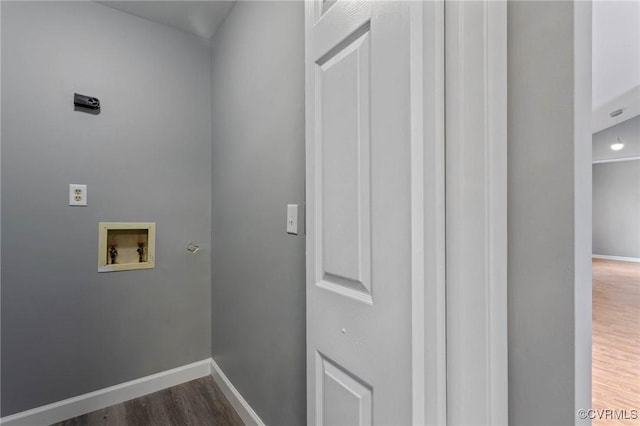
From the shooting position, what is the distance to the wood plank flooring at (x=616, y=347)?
1.71 meters

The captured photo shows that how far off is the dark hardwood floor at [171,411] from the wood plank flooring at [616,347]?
1.96 metres

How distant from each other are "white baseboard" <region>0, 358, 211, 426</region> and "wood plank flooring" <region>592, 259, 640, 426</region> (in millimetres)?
2318

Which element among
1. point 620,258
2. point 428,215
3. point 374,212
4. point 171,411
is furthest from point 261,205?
point 620,258

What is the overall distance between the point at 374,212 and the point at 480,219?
0.21m

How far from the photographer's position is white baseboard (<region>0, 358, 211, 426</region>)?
157 centimetres

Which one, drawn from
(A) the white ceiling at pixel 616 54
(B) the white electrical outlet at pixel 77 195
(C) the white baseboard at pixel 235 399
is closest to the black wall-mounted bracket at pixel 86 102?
(B) the white electrical outlet at pixel 77 195

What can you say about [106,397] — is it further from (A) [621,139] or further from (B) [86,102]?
(A) [621,139]

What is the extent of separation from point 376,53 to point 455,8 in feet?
0.54

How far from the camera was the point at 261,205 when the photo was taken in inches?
58.8

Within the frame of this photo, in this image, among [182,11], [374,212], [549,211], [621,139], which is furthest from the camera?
[621,139]

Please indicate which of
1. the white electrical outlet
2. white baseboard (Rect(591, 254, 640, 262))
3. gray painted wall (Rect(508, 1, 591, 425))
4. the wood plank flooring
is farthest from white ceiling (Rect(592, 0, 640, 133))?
white baseboard (Rect(591, 254, 640, 262))

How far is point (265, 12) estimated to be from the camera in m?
1.46

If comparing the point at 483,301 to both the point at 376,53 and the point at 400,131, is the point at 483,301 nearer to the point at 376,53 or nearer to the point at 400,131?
the point at 400,131

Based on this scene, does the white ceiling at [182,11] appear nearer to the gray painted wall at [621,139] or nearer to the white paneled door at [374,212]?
the white paneled door at [374,212]
